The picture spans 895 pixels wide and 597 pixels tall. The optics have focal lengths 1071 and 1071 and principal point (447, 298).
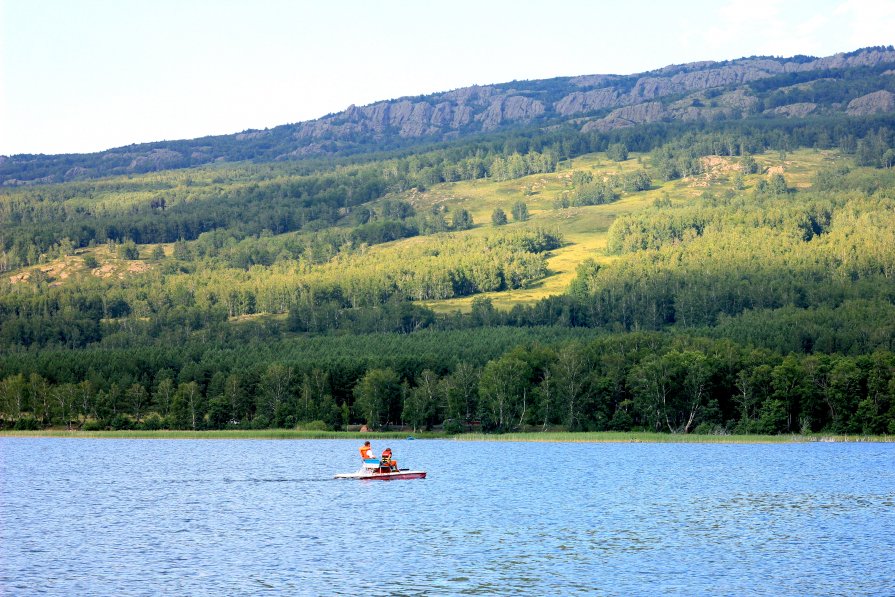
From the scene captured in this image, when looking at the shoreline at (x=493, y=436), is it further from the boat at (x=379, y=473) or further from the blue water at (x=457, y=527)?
the boat at (x=379, y=473)

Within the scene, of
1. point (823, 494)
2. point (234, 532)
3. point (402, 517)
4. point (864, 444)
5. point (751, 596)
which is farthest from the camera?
point (864, 444)

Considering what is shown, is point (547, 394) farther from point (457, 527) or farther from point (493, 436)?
point (457, 527)

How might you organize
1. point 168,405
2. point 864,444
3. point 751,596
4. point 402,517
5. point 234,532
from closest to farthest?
point 751,596 < point 234,532 < point 402,517 < point 864,444 < point 168,405

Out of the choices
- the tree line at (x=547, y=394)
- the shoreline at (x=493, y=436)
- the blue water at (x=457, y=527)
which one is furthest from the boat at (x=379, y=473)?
the tree line at (x=547, y=394)

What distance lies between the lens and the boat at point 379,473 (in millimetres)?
106594

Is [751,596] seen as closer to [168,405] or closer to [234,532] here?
[234,532]

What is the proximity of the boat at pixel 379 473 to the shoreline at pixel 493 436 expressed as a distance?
55.3 metres

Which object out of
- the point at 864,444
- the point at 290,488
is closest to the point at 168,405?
the point at 290,488

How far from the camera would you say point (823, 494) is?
94.2 meters

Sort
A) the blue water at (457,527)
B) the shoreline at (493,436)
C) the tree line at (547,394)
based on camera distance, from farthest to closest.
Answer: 1. the tree line at (547,394)
2. the shoreline at (493,436)
3. the blue water at (457,527)

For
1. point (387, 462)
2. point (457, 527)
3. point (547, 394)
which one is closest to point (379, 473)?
point (387, 462)

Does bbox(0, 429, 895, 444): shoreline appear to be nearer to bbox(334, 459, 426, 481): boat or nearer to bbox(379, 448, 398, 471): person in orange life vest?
bbox(334, 459, 426, 481): boat

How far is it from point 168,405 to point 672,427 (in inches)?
3565

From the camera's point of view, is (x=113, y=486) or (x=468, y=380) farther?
(x=468, y=380)
